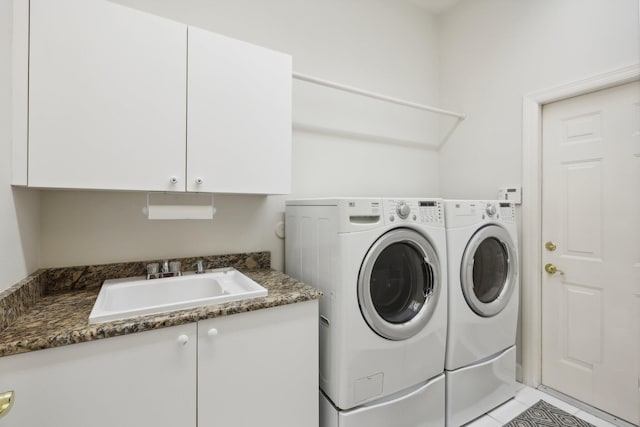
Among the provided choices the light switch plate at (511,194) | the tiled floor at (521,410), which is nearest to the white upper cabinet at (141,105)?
the light switch plate at (511,194)

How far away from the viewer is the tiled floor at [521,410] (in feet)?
5.78

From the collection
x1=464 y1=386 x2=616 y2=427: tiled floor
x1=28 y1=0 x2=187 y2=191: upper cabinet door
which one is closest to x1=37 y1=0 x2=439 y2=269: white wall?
x1=28 y1=0 x2=187 y2=191: upper cabinet door

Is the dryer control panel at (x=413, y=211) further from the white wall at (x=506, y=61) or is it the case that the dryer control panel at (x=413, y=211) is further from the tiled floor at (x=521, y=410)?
the tiled floor at (x=521, y=410)

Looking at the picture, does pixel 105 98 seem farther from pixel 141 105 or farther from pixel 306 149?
pixel 306 149

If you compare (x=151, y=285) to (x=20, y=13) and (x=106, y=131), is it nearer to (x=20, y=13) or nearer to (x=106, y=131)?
(x=106, y=131)

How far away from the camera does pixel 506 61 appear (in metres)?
2.28

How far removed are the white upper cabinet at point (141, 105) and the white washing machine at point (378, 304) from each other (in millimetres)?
433

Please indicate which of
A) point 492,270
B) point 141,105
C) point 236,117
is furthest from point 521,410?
point 141,105

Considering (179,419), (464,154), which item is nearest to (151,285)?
(179,419)

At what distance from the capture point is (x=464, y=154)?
2582 millimetres

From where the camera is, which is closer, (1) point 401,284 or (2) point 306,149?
(1) point 401,284

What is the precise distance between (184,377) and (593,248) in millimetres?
2439

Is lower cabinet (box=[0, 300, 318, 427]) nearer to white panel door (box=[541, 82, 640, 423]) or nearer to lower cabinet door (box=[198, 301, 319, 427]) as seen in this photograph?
lower cabinet door (box=[198, 301, 319, 427])

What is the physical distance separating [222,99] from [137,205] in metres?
0.76
